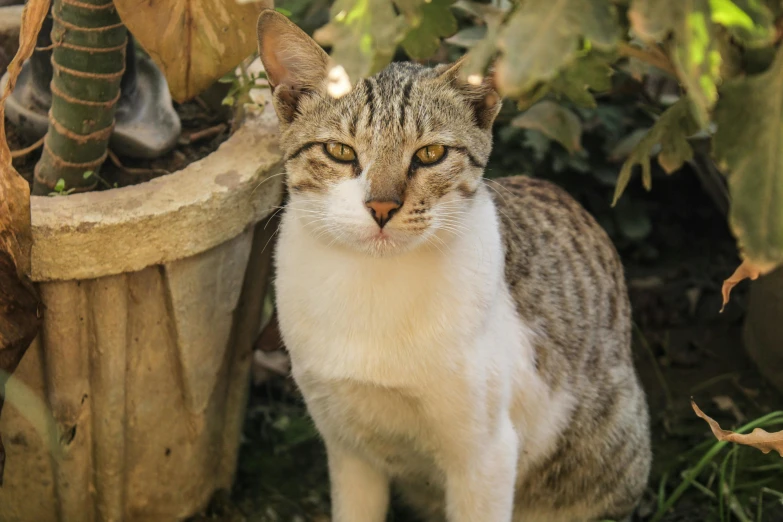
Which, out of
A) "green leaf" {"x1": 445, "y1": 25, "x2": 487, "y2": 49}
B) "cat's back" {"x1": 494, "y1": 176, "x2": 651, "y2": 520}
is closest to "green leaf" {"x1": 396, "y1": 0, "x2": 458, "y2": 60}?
"cat's back" {"x1": 494, "y1": 176, "x2": 651, "y2": 520}

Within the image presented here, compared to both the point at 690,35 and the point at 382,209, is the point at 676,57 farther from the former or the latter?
the point at 382,209

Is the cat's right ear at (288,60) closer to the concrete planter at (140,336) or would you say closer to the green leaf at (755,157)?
A: the concrete planter at (140,336)

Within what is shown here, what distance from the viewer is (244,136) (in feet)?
7.16

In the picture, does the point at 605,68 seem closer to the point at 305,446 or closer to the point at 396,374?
the point at 396,374

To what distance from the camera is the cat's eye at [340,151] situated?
1717 millimetres

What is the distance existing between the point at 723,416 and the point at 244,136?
168 centimetres

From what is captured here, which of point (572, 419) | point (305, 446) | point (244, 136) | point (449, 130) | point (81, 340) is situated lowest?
point (305, 446)

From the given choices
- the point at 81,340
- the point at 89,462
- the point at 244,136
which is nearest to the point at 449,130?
the point at 244,136

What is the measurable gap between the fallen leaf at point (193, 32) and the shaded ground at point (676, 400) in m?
1.21

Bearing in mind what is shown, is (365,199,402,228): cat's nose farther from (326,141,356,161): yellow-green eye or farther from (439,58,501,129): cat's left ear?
(439,58,501,129): cat's left ear

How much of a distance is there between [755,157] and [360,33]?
48 centimetres

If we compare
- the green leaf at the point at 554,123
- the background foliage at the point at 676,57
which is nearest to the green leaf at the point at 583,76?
the background foliage at the point at 676,57

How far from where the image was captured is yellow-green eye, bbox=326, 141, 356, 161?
172 centimetres

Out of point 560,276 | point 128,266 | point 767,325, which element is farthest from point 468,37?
point 767,325
